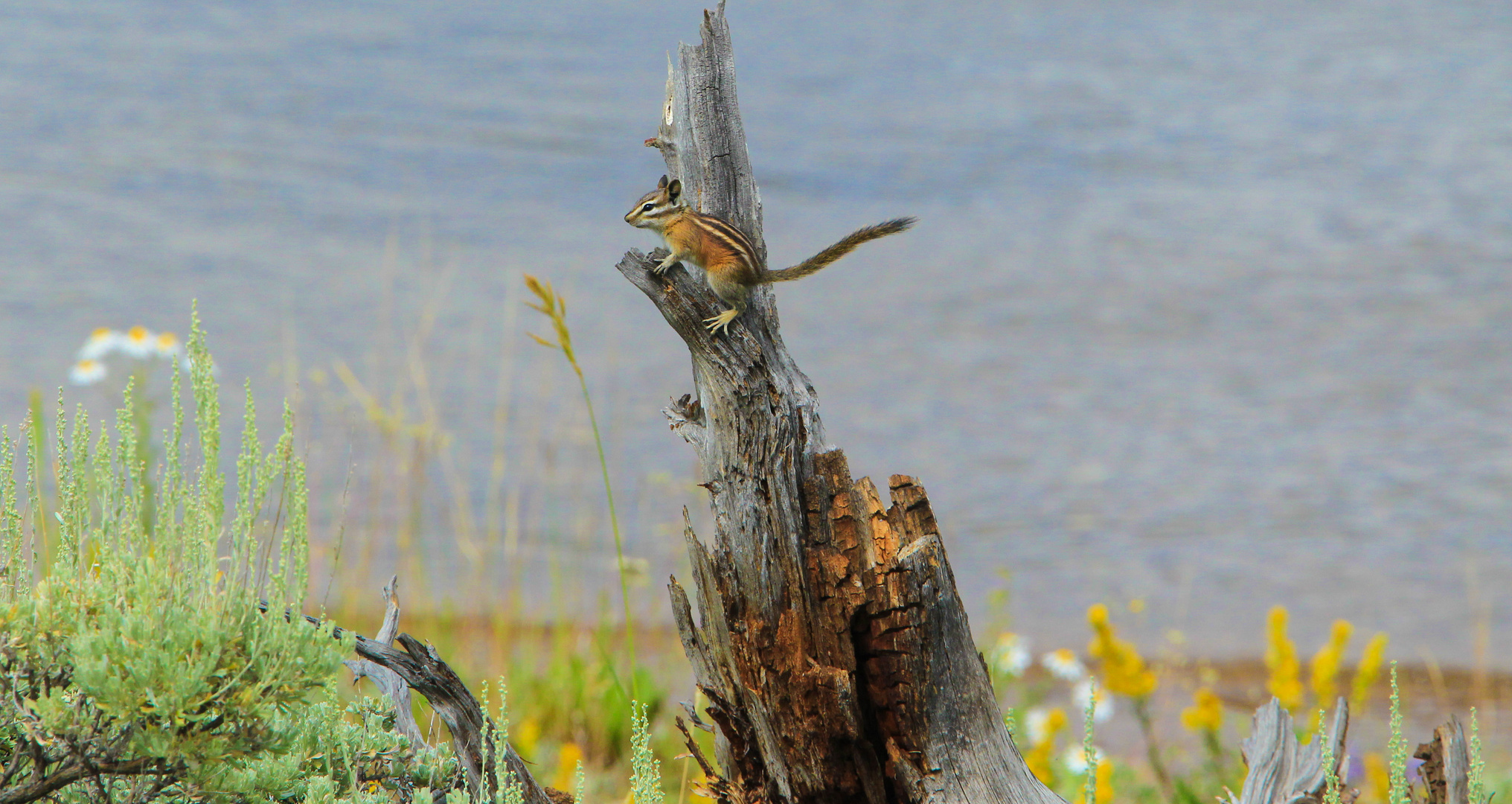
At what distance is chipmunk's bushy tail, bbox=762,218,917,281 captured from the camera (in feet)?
8.91

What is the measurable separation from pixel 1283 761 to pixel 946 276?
25.6 ft

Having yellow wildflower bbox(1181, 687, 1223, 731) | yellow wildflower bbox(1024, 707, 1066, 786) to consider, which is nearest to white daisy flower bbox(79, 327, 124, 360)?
yellow wildflower bbox(1024, 707, 1066, 786)

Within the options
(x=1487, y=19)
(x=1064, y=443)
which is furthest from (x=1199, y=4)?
(x=1064, y=443)

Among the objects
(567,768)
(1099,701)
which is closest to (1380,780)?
(1099,701)

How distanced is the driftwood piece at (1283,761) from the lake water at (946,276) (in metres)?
2.16

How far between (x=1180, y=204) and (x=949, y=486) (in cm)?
640

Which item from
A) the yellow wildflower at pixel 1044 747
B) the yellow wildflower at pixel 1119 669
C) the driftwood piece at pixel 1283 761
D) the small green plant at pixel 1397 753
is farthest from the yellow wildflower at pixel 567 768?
the small green plant at pixel 1397 753

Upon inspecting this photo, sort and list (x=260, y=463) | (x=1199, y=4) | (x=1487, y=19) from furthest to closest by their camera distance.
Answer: (x=1199, y=4) < (x=1487, y=19) < (x=260, y=463)

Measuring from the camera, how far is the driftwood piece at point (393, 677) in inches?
106

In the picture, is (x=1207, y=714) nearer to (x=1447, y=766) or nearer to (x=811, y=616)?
(x=1447, y=766)

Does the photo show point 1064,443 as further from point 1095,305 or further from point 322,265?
point 322,265

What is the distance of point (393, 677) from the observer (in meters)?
2.78

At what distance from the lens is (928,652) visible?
2.40 metres

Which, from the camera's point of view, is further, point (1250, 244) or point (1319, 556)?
point (1250, 244)
